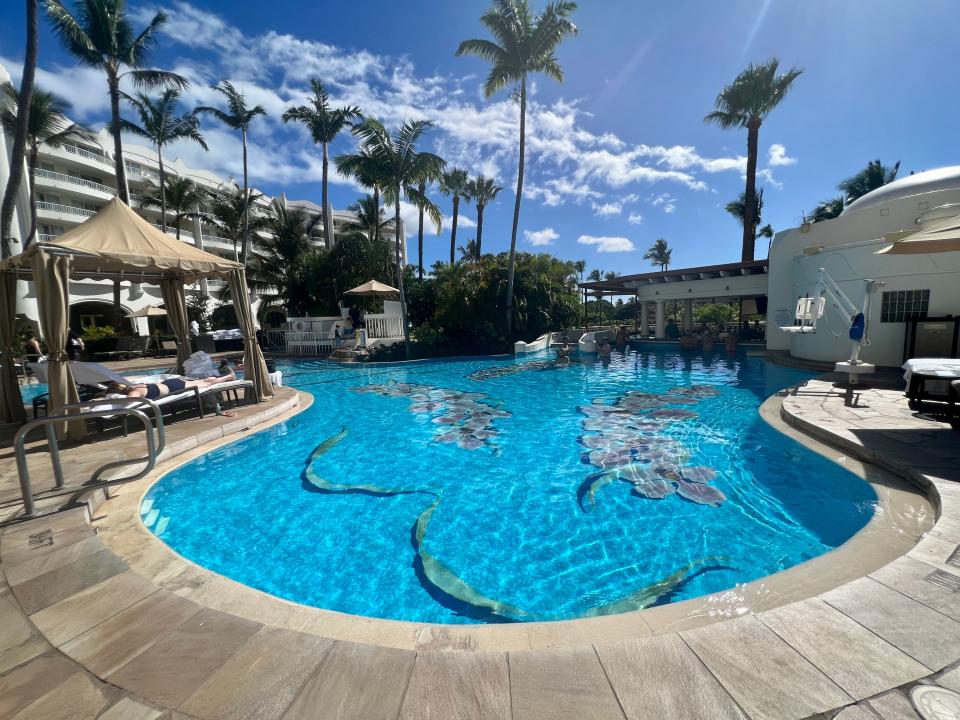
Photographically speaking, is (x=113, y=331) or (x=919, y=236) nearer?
(x=919, y=236)

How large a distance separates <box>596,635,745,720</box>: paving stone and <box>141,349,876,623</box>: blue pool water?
106 centimetres

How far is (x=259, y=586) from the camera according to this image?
322 cm

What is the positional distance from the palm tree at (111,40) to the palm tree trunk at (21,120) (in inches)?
306

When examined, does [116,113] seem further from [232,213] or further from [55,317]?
[55,317]

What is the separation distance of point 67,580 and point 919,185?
21.3 meters

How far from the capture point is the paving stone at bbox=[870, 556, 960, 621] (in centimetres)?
219

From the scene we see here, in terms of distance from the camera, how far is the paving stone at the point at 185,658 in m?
1.76

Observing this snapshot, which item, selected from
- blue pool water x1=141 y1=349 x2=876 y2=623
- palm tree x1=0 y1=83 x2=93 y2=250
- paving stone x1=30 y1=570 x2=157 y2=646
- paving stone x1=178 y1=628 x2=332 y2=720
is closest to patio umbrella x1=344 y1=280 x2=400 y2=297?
blue pool water x1=141 y1=349 x2=876 y2=623

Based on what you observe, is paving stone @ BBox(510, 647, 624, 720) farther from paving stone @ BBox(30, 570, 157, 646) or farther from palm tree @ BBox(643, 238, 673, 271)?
palm tree @ BBox(643, 238, 673, 271)

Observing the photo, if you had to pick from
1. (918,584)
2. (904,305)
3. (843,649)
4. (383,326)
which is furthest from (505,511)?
(383,326)

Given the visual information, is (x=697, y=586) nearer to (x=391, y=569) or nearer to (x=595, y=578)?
(x=595, y=578)

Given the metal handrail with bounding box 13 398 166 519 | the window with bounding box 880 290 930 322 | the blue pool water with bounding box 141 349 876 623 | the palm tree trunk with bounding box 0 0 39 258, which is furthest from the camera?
the window with bounding box 880 290 930 322

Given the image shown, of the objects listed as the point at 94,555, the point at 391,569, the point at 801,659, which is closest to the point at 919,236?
the point at 801,659

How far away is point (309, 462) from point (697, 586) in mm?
4952
